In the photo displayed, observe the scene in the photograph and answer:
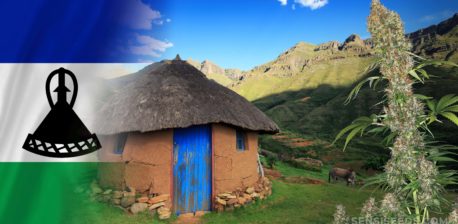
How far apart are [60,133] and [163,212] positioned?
683 cm

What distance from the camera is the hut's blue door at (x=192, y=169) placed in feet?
30.1

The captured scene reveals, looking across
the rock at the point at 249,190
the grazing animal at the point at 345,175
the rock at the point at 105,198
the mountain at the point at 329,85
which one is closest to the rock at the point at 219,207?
the rock at the point at 249,190

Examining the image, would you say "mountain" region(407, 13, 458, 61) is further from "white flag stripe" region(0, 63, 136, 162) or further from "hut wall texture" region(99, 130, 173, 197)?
"white flag stripe" region(0, 63, 136, 162)

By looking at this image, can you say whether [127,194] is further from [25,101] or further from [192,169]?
[25,101]

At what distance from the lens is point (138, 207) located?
8492 millimetres

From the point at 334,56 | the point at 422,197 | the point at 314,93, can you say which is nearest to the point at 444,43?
the point at 314,93

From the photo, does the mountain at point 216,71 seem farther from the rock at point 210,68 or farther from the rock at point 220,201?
the rock at point 220,201

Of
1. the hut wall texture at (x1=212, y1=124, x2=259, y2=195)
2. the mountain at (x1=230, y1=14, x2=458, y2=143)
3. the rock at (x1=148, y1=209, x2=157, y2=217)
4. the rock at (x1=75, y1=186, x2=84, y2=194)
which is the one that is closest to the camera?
the rock at (x1=75, y1=186, x2=84, y2=194)

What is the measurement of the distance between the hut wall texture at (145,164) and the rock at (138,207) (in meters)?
0.48

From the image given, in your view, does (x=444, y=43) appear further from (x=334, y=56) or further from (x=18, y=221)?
(x=18, y=221)

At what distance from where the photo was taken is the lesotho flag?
2408mm

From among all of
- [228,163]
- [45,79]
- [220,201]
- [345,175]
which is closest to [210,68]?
[345,175]

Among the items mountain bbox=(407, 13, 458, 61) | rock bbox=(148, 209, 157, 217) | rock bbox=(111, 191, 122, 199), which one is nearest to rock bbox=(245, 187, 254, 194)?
rock bbox=(148, 209, 157, 217)

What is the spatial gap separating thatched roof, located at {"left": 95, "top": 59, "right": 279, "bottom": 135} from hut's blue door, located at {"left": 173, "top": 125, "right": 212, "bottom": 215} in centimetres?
48
